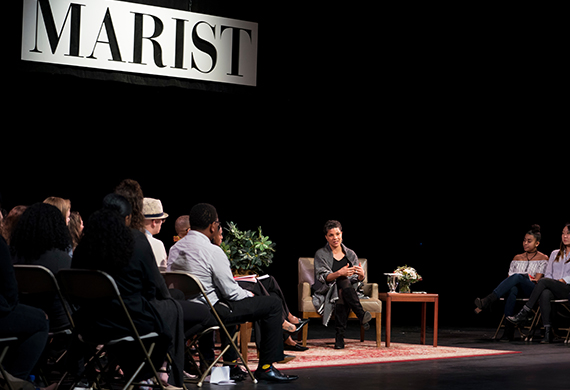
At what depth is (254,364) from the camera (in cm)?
578

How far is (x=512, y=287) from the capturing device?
830cm

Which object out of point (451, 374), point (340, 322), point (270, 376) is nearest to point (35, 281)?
point (270, 376)

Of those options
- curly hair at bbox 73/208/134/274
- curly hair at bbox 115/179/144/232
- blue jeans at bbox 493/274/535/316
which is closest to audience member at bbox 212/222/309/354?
curly hair at bbox 115/179/144/232

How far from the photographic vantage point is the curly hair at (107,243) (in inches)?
145

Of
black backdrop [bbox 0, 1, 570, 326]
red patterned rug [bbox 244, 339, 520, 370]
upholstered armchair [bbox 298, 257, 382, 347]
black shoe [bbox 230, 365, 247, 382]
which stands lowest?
red patterned rug [bbox 244, 339, 520, 370]

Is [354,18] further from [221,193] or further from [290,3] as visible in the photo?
[221,193]

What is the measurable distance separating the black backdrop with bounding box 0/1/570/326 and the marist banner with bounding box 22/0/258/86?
0.14 metres

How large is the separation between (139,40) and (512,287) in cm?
453

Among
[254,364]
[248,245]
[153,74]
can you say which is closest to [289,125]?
[153,74]

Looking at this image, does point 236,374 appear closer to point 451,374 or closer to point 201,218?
point 201,218

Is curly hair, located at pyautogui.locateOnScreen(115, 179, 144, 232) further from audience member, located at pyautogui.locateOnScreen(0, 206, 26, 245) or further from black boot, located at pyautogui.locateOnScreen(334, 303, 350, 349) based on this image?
black boot, located at pyautogui.locateOnScreen(334, 303, 350, 349)

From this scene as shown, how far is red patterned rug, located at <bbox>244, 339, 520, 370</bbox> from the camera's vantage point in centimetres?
588

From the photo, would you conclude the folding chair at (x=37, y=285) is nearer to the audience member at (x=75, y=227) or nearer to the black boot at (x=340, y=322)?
the audience member at (x=75, y=227)

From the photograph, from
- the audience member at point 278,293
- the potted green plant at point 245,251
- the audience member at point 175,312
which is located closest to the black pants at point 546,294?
the audience member at point 278,293
